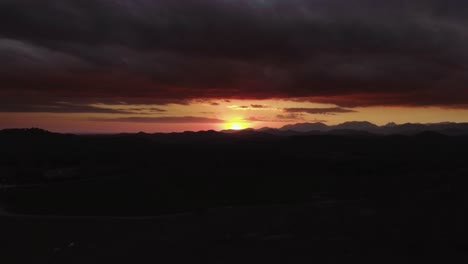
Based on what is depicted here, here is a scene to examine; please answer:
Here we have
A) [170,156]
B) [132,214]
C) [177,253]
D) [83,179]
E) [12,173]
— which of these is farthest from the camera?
[170,156]

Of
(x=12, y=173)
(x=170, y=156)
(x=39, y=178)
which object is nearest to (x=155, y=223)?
(x=39, y=178)

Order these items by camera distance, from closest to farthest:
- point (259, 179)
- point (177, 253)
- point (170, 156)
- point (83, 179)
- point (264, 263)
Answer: point (264, 263)
point (177, 253)
point (259, 179)
point (83, 179)
point (170, 156)

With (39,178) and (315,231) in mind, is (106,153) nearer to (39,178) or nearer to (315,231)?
(39,178)

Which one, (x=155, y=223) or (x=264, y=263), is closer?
(x=264, y=263)

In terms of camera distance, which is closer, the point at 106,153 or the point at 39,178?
the point at 39,178

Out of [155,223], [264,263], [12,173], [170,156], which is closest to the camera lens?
[264,263]

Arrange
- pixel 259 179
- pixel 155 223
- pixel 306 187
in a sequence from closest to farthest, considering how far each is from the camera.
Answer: pixel 155 223 < pixel 306 187 < pixel 259 179

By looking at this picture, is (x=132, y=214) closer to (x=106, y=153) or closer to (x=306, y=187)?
(x=306, y=187)

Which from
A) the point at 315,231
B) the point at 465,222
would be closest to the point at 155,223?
the point at 315,231
